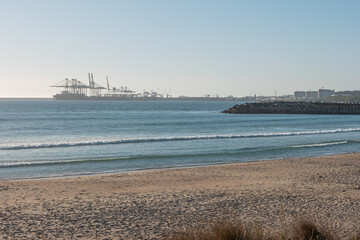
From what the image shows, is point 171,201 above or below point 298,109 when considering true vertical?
below

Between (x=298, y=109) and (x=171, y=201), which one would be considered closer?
(x=171, y=201)

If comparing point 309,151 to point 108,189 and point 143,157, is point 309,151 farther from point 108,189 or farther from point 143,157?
point 108,189

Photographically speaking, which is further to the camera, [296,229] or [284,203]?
[284,203]

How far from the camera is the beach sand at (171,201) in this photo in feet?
26.6

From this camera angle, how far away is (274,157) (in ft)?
69.4

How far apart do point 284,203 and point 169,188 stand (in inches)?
153

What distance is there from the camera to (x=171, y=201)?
10.5 meters

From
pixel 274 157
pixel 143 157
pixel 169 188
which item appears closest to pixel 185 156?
pixel 143 157

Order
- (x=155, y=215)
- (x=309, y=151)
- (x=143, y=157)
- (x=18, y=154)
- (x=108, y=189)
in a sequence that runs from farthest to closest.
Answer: (x=309, y=151) → (x=18, y=154) → (x=143, y=157) → (x=108, y=189) → (x=155, y=215)

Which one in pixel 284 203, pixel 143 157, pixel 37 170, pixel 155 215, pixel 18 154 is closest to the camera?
pixel 155 215

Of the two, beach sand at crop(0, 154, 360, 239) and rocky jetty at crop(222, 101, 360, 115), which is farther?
rocky jetty at crop(222, 101, 360, 115)

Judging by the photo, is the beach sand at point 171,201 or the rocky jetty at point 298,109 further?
the rocky jetty at point 298,109

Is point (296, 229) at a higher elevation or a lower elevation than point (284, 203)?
higher

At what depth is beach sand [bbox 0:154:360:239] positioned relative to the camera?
26.6 feet
